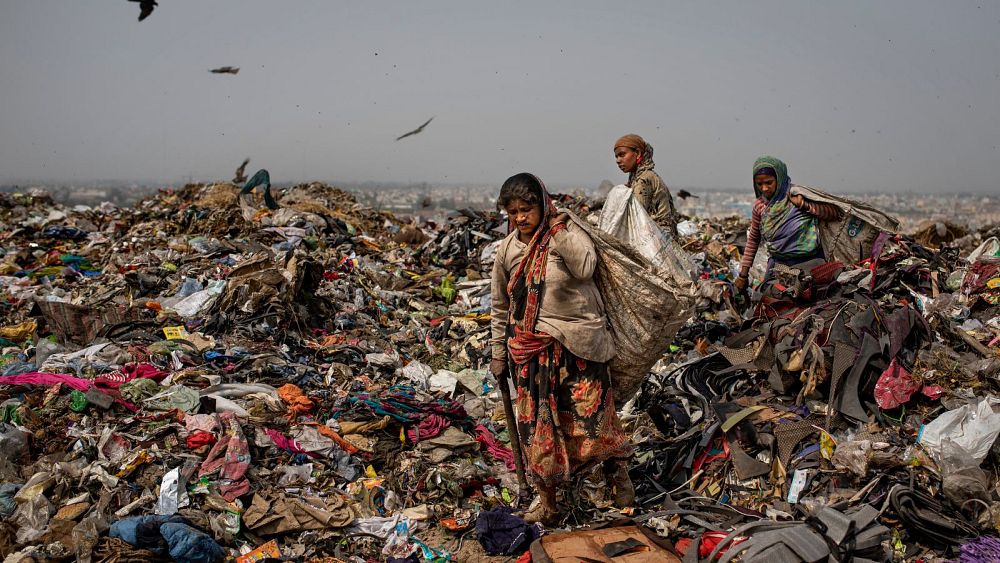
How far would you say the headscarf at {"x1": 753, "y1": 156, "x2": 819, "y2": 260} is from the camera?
4559mm

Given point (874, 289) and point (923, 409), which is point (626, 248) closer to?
point (923, 409)

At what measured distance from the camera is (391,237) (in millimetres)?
10469

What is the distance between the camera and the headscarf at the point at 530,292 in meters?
2.92

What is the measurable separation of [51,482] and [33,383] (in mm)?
1207

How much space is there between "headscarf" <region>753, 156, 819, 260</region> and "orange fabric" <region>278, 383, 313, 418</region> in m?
3.63

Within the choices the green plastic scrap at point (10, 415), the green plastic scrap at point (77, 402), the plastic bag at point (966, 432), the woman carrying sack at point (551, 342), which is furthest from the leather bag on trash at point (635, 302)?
the green plastic scrap at point (10, 415)

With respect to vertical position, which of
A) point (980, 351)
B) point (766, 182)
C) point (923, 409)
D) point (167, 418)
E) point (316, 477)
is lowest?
point (316, 477)

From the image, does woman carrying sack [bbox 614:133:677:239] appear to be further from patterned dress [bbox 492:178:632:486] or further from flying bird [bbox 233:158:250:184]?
flying bird [bbox 233:158:250:184]

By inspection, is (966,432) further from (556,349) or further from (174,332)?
(174,332)

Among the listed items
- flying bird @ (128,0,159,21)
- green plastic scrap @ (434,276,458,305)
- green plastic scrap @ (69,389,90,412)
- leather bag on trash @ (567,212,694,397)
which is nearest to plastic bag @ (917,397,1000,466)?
leather bag on trash @ (567,212,694,397)

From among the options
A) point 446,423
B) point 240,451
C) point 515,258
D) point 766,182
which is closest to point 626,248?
point 515,258

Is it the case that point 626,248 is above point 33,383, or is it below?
above

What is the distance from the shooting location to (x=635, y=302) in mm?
3119

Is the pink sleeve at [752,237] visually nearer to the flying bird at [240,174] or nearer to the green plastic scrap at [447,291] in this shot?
the green plastic scrap at [447,291]
